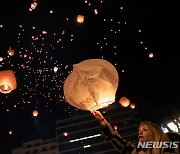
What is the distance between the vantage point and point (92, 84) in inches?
144

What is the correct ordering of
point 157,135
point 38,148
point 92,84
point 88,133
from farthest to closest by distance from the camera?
point 88,133
point 38,148
point 92,84
point 157,135

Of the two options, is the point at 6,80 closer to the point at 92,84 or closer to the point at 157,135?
the point at 92,84

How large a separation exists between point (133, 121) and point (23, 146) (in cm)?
3397

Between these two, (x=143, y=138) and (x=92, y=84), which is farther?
(x=92, y=84)

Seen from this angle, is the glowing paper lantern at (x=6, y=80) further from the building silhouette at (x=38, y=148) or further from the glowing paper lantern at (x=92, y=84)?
the building silhouette at (x=38, y=148)

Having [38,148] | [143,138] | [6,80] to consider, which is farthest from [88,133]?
[143,138]

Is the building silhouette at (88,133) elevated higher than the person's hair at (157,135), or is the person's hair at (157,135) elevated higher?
the building silhouette at (88,133)

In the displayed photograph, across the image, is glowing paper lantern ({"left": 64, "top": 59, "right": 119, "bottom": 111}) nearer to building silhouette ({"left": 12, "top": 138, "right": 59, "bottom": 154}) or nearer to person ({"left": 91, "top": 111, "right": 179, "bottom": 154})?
person ({"left": 91, "top": 111, "right": 179, "bottom": 154})

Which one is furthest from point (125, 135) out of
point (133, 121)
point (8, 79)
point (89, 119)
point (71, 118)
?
point (8, 79)

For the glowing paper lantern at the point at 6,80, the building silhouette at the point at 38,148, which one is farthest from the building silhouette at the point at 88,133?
the glowing paper lantern at the point at 6,80

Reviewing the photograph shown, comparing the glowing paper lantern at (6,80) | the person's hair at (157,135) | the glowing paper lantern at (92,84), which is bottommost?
the person's hair at (157,135)

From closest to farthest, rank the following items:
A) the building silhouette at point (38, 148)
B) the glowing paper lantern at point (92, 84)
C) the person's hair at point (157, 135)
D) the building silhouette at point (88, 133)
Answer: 1. the person's hair at point (157, 135)
2. the glowing paper lantern at point (92, 84)
3. the building silhouette at point (38, 148)
4. the building silhouette at point (88, 133)

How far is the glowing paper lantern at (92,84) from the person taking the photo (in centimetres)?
365

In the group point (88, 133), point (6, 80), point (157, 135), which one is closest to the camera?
point (157, 135)
